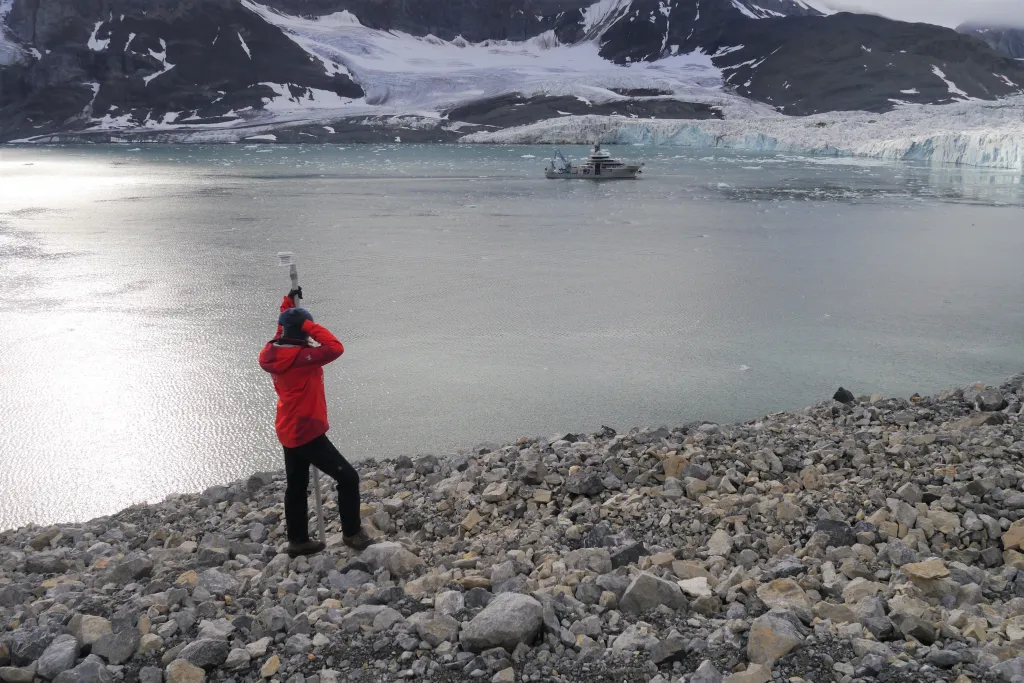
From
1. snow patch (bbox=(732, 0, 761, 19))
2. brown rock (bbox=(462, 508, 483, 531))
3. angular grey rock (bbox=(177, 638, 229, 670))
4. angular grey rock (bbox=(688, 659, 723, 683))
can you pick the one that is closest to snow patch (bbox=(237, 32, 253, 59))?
snow patch (bbox=(732, 0, 761, 19))

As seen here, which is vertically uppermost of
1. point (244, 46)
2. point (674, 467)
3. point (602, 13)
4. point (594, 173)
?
point (602, 13)

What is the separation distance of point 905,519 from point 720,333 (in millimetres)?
5921

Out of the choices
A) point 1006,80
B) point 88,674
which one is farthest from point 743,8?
point 88,674

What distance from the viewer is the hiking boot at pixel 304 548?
4168 mm

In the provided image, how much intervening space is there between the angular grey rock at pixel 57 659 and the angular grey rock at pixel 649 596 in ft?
6.94

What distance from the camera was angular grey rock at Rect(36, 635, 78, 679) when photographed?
3059mm

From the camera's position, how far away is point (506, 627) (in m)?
3.12

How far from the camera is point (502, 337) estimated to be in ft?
31.7

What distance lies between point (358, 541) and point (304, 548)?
27cm

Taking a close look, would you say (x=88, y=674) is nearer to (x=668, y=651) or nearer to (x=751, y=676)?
(x=668, y=651)

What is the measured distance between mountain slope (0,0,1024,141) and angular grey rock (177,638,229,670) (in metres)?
82.3

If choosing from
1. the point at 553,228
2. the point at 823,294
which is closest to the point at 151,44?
the point at 553,228

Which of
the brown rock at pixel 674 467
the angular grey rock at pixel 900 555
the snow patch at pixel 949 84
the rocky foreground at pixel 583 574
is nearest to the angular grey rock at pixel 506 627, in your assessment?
the rocky foreground at pixel 583 574

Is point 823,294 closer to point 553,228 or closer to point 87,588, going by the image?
point 553,228
